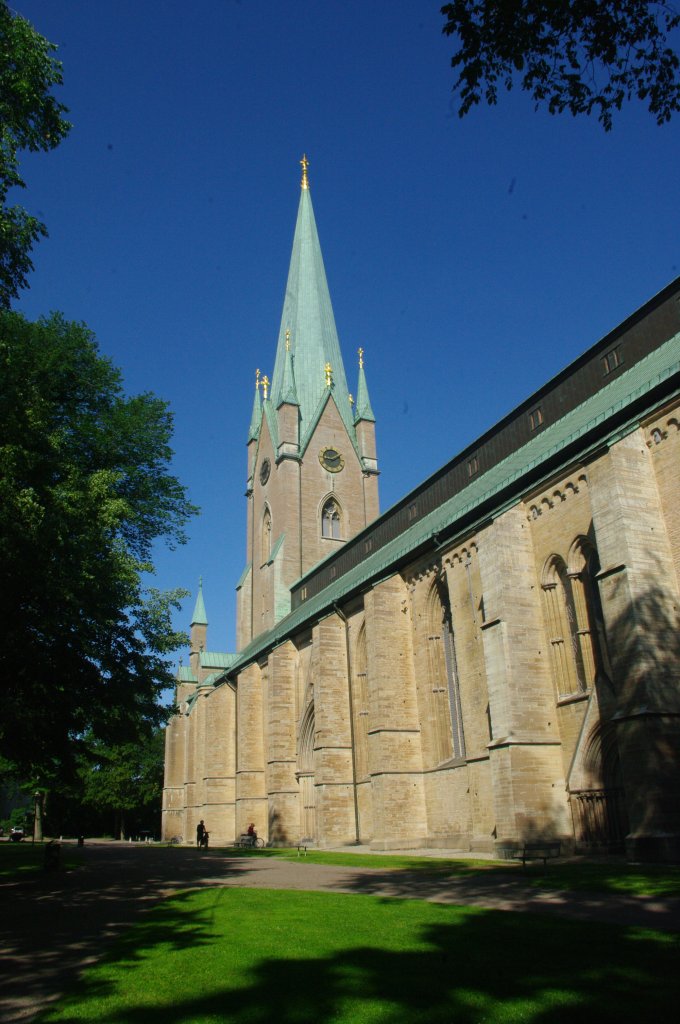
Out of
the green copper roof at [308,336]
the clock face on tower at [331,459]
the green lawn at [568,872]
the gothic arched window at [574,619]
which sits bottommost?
the green lawn at [568,872]

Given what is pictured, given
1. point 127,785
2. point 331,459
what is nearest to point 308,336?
point 331,459

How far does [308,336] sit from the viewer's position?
57.6m

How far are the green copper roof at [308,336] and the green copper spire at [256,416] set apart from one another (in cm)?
279

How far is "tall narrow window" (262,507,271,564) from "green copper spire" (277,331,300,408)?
748 centimetres

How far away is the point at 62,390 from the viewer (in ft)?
72.1

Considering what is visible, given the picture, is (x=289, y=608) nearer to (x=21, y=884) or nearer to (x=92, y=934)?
(x=21, y=884)

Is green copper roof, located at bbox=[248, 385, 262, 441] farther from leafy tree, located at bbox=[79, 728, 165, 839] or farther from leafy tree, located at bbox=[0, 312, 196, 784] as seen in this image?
leafy tree, located at bbox=[0, 312, 196, 784]

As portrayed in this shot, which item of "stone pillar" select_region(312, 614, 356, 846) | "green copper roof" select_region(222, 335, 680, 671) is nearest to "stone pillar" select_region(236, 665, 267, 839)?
"green copper roof" select_region(222, 335, 680, 671)

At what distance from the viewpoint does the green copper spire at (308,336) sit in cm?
5506

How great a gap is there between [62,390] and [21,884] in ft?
41.6

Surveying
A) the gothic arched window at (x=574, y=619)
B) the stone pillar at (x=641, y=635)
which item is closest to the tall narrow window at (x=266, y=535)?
the gothic arched window at (x=574, y=619)

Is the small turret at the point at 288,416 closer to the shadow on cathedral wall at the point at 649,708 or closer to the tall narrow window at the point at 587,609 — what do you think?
the tall narrow window at the point at 587,609

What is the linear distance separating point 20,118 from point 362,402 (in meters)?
41.6

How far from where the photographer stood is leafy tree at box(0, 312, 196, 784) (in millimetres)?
15219
